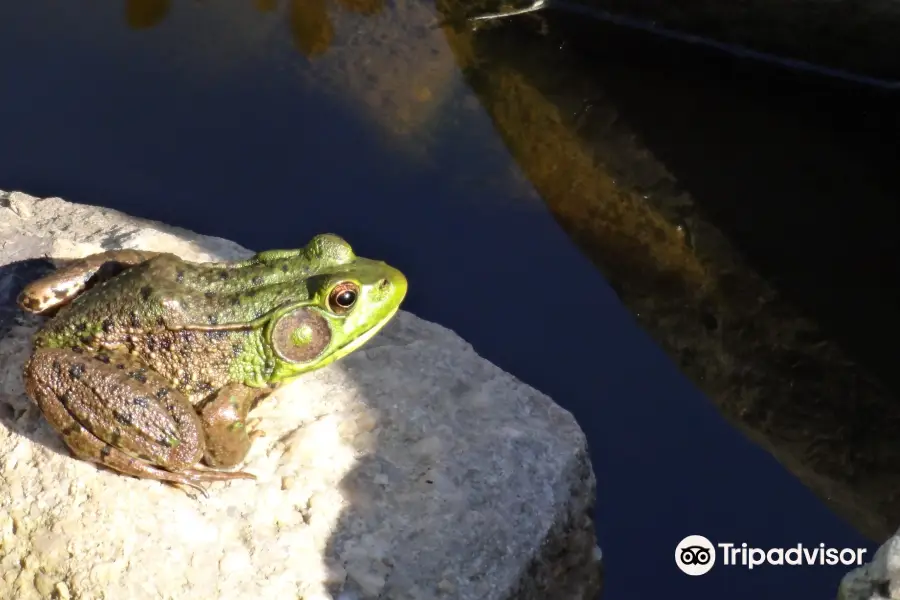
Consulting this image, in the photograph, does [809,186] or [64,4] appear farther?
[64,4]

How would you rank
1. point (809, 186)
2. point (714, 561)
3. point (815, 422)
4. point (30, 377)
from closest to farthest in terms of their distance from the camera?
point (30, 377), point (714, 561), point (815, 422), point (809, 186)

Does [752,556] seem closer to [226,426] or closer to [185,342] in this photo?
[226,426]

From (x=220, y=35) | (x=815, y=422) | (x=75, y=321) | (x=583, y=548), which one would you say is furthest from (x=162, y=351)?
(x=220, y=35)

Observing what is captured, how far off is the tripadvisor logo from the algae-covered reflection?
340 cm

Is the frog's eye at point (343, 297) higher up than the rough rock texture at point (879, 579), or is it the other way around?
the frog's eye at point (343, 297)

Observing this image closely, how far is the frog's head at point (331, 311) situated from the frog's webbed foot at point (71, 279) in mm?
573

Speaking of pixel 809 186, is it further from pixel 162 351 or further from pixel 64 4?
pixel 64 4

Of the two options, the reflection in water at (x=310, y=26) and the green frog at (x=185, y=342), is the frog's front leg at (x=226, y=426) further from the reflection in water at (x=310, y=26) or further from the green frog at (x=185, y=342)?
the reflection in water at (x=310, y=26)

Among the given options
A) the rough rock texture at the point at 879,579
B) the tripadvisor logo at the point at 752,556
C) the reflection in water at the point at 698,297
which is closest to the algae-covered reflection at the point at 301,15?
the reflection in water at the point at 698,297

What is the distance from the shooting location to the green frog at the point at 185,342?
292 cm

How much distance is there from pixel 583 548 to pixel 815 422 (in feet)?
4.52

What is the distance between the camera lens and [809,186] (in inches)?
202

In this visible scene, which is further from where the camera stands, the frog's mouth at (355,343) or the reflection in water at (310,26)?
the reflection in water at (310,26)

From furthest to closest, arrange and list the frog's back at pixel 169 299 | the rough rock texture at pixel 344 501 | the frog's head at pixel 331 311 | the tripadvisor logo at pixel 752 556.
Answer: the tripadvisor logo at pixel 752 556 < the frog's head at pixel 331 311 < the frog's back at pixel 169 299 < the rough rock texture at pixel 344 501
